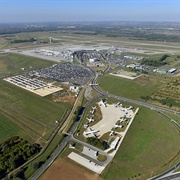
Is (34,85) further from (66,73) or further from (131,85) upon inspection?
(131,85)

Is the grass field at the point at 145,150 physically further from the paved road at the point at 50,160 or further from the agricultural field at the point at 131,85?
the agricultural field at the point at 131,85

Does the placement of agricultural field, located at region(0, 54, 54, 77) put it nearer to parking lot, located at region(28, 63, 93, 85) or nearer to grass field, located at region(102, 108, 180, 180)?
parking lot, located at region(28, 63, 93, 85)

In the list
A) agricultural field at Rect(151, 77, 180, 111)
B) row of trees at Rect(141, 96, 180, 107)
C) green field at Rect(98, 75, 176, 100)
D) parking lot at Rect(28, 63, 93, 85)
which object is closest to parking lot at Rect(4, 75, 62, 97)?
parking lot at Rect(28, 63, 93, 85)

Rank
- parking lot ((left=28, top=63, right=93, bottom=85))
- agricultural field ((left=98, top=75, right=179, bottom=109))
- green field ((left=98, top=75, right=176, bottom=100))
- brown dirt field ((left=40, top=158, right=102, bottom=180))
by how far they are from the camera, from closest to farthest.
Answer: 1. brown dirt field ((left=40, top=158, right=102, bottom=180))
2. agricultural field ((left=98, top=75, right=179, bottom=109))
3. green field ((left=98, top=75, right=176, bottom=100))
4. parking lot ((left=28, top=63, right=93, bottom=85))

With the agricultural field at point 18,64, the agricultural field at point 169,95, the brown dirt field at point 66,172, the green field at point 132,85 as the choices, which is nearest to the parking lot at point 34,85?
the agricultural field at point 18,64

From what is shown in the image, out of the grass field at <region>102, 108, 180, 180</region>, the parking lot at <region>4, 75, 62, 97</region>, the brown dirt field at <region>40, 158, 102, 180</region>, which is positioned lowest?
the parking lot at <region>4, 75, 62, 97</region>

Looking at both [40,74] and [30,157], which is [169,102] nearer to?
[30,157]

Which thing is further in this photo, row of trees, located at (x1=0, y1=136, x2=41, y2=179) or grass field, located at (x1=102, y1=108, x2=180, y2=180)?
row of trees, located at (x1=0, y1=136, x2=41, y2=179)

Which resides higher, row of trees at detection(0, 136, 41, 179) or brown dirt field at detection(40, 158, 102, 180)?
row of trees at detection(0, 136, 41, 179)
